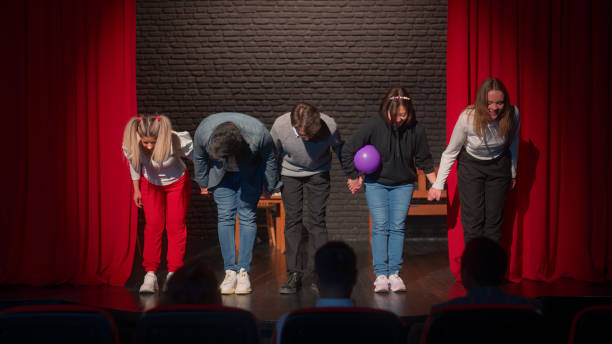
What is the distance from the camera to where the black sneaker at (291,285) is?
340cm

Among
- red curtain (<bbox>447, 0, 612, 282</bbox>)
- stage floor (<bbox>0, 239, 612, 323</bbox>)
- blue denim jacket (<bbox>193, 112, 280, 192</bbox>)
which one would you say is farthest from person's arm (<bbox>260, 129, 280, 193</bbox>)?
red curtain (<bbox>447, 0, 612, 282</bbox>)

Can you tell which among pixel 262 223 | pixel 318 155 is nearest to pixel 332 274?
pixel 318 155

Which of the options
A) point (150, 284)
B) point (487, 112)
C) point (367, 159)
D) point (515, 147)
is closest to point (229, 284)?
point (150, 284)

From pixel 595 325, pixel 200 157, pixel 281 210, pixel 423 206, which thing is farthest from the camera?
pixel 423 206

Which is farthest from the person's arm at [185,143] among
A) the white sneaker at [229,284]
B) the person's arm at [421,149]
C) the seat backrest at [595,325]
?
the seat backrest at [595,325]

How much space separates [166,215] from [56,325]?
1970mm

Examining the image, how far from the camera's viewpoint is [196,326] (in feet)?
4.75

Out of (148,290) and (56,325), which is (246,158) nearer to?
(148,290)

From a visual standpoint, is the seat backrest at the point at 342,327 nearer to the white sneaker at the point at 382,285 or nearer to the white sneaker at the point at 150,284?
the white sneaker at the point at 382,285

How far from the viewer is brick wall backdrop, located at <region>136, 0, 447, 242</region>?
5715 mm

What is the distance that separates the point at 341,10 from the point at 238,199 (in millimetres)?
3100

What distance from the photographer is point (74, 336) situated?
1516 mm

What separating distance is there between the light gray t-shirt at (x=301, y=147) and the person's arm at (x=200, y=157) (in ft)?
→ 1.45

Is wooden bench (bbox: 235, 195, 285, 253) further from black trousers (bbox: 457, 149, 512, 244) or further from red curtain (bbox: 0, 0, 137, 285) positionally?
black trousers (bbox: 457, 149, 512, 244)
